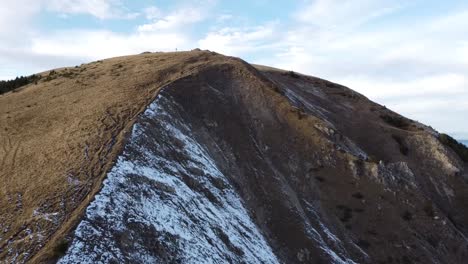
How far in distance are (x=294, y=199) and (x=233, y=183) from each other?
6.35m

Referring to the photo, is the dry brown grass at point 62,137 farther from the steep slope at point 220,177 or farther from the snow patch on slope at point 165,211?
the snow patch on slope at point 165,211

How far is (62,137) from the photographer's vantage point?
1284 inches

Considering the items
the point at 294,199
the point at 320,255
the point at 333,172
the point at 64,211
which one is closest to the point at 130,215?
the point at 64,211

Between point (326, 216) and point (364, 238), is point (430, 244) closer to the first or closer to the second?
point (364, 238)

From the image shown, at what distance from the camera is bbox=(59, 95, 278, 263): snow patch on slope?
2156 cm

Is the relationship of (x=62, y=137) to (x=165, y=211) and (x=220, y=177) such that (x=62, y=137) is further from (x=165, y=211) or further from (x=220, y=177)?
(x=220, y=177)

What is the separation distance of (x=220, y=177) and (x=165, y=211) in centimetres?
985

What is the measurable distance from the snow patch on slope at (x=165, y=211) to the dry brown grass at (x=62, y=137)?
3.48 feet

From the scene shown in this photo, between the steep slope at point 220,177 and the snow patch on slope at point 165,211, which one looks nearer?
the snow patch on slope at point 165,211

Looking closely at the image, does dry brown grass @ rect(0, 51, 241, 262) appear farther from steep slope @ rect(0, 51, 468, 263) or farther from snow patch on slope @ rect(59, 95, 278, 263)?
snow patch on slope @ rect(59, 95, 278, 263)

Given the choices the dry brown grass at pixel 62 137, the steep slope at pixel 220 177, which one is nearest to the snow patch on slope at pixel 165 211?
the steep slope at pixel 220 177

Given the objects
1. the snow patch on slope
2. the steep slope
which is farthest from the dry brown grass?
the snow patch on slope

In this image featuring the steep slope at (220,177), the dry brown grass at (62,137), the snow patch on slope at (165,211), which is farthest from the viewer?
the steep slope at (220,177)

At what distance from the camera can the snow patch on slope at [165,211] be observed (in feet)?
70.7
